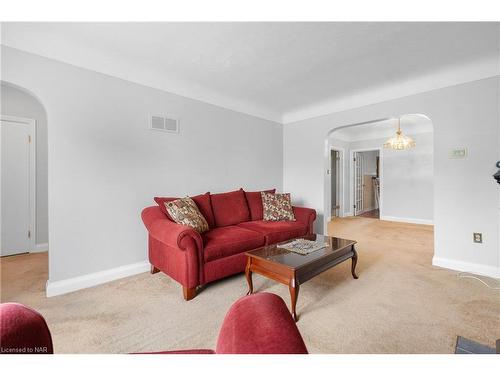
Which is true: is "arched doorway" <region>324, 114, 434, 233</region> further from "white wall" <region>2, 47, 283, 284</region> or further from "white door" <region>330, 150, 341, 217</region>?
"white wall" <region>2, 47, 283, 284</region>

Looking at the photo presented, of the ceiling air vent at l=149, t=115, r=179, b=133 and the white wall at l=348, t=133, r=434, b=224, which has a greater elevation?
the ceiling air vent at l=149, t=115, r=179, b=133

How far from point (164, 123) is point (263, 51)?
1471 millimetres

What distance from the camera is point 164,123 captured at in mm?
2898

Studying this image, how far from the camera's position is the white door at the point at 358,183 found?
6.80 m

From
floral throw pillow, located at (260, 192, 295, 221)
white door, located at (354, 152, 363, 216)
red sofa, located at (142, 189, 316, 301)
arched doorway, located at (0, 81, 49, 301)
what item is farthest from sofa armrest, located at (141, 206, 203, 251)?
white door, located at (354, 152, 363, 216)

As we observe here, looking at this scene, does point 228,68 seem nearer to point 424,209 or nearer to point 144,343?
point 144,343

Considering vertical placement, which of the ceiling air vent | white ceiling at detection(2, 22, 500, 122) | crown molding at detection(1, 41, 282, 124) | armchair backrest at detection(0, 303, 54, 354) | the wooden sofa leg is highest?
white ceiling at detection(2, 22, 500, 122)

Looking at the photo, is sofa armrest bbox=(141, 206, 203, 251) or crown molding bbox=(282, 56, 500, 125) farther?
crown molding bbox=(282, 56, 500, 125)

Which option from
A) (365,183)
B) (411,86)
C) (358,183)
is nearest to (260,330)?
(411,86)

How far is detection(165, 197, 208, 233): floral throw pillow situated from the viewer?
232cm

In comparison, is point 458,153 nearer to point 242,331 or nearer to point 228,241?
point 228,241

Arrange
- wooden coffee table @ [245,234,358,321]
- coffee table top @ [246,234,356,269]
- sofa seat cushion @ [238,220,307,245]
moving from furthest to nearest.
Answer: sofa seat cushion @ [238,220,307,245], coffee table top @ [246,234,356,269], wooden coffee table @ [245,234,358,321]
